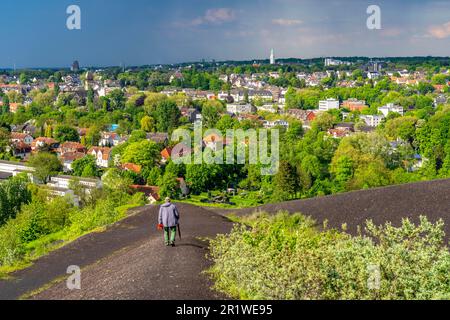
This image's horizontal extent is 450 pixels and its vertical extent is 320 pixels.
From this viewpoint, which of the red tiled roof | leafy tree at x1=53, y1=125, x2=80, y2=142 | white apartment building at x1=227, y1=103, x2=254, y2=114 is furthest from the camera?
white apartment building at x1=227, y1=103, x2=254, y2=114

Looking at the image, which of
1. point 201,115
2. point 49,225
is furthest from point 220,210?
point 201,115

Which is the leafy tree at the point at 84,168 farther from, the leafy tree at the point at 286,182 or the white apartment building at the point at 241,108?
the white apartment building at the point at 241,108

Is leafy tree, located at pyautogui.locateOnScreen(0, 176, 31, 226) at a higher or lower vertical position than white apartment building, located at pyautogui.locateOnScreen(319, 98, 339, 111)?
lower

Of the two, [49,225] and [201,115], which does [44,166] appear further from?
[201,115]

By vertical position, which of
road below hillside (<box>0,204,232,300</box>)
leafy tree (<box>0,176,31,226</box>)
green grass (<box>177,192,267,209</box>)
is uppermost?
road below hillside (<box>0,204,232,300</box>)

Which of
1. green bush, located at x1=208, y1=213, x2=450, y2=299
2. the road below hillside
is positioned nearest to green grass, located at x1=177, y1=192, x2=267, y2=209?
the road below hillside

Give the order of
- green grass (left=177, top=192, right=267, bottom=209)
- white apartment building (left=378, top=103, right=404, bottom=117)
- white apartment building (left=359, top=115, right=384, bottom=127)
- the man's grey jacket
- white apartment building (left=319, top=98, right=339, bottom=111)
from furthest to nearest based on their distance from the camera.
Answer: white apartment building (left=319, top=98, right=339, bottom=111)
white apartment building (left=378, top=103, right=404, bottom=117)
white apartment building (left=359, top=115, right=384, bottom=127)
green grass (left=177, top=192, right=267, bottom=209)
the man's grey jacket

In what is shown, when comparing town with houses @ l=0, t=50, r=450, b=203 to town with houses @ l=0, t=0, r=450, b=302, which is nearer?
town with houses @ l=0, t=0, r=450, b=302

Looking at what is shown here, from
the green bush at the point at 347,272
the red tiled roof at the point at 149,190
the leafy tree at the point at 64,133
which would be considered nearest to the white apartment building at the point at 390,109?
the leafy tree at the point at 64,133

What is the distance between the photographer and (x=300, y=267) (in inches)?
268

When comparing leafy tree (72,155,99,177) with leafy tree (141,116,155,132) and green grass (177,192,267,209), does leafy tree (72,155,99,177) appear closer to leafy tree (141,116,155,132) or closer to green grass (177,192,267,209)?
green grass (177,192,267,209)

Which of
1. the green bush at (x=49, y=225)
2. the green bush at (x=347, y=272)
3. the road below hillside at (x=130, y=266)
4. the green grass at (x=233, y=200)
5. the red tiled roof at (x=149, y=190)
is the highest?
the green bush at (x=347, y=272)
